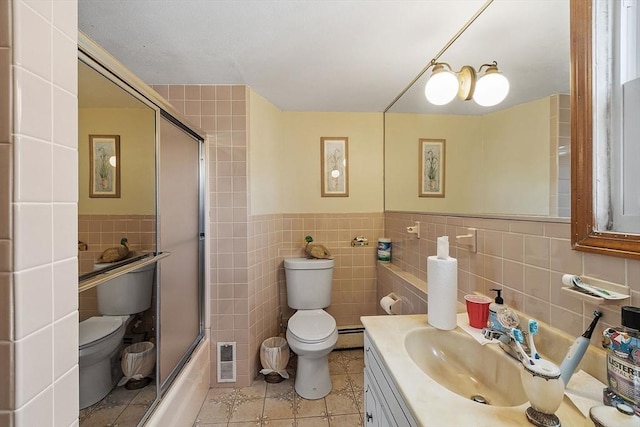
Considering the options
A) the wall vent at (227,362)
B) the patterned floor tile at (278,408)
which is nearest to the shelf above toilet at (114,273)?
the wall vent at (227,362)

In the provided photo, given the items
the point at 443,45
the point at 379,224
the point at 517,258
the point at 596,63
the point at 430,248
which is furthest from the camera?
the point at 379,224

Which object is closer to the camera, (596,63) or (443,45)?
(596,63)

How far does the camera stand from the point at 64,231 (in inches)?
21.4

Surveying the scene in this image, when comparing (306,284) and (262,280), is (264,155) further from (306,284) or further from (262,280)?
(306,284)

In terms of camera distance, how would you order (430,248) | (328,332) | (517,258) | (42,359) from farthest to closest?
(328,332) → (430,248) → (517,258) → (42,359)

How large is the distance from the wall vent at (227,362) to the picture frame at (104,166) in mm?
1328

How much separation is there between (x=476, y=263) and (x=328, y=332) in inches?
42.2

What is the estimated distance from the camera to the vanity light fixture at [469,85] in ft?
3.78

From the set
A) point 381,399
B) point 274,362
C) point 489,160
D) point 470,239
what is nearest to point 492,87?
point 489,160

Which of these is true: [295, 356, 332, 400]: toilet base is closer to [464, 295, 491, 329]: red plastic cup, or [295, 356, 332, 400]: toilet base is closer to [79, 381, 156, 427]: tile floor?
[79, 381, 156, 427]: tile floor

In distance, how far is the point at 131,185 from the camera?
3.77ft

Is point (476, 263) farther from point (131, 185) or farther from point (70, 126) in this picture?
point (131, 185)

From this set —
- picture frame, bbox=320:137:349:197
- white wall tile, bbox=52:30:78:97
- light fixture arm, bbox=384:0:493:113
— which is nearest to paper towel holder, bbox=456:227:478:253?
light fixture arm, bbox=384:0:493:113

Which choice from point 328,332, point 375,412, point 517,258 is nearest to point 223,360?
point 328,332
